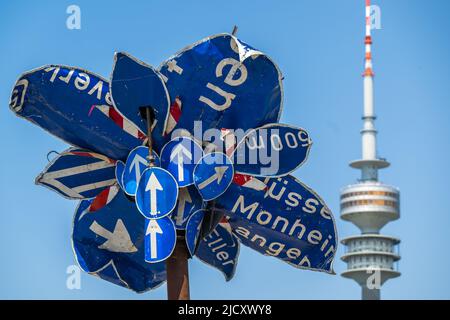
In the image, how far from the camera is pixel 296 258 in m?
23.3

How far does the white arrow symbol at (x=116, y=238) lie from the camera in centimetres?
2311

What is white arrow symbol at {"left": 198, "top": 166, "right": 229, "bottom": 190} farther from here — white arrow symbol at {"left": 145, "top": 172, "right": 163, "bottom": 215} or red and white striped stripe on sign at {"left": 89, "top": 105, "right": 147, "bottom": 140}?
red and white striped stripe on sign at {"left": 89, "top": 105, "right": 147, "bottom": 140}

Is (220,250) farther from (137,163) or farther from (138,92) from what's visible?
(138,92)

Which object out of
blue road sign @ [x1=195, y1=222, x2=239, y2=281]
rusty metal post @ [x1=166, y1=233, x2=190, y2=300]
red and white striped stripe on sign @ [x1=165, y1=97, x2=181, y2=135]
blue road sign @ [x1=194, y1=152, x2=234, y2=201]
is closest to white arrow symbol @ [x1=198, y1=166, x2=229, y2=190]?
blue road sign @ [x1=194, y1=152, x2=234, y2=201]

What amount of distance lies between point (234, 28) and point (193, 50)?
1.02 metres

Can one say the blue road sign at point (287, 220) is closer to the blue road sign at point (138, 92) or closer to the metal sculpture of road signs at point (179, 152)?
the metal sculpture of road signs at point (179, 152)

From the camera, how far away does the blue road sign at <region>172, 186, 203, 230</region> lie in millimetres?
22375

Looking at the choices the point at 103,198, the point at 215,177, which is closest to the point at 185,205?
the point at 215,177

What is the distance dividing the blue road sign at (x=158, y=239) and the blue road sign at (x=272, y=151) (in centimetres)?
164

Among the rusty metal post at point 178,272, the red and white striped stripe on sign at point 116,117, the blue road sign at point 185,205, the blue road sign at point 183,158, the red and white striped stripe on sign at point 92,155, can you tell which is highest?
the red and white striped stripe on sign at point 116,117

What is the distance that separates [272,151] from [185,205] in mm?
1660

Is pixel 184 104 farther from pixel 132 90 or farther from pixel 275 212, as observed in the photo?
pixel 275 212

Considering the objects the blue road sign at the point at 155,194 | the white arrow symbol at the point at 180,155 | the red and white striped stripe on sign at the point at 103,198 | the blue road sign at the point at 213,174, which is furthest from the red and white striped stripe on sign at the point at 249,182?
the red and white striped stripe on sign at the point at 103,198
